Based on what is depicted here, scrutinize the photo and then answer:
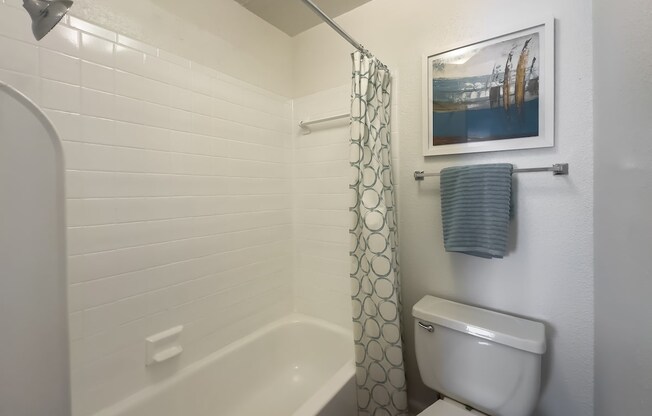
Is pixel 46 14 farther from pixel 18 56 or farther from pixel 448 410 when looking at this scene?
pixel 448 410

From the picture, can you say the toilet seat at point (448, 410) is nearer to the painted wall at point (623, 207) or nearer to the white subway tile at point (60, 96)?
the painted wall at point (623, 207)

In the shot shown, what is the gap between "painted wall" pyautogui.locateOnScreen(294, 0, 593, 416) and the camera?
106 cm

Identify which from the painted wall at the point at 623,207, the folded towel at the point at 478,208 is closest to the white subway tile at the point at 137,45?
the folded towel at the point at 478,208

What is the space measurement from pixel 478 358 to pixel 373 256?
585 mm

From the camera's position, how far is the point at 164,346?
1248mm

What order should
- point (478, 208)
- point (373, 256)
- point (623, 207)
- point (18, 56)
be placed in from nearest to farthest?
point (623, 207)
point (18, 56)
point (478, 208)
point (373, 256)

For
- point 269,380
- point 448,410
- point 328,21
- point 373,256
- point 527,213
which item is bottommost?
point 269,380

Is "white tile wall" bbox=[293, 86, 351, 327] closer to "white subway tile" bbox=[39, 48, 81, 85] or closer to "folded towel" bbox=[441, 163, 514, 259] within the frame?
"folded towel" bbox=[441, 163, 514, 259]

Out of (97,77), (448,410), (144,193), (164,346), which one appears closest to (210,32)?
(97,77)

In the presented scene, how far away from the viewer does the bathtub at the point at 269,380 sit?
1.19 metres

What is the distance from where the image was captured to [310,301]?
6.15 ft

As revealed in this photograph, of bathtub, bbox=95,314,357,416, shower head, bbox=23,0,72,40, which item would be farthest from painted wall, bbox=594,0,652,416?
shower head, bbox=23,0,72,40

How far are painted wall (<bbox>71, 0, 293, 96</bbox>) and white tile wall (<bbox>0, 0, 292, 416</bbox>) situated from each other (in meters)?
0.06

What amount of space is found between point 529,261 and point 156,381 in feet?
5.75
